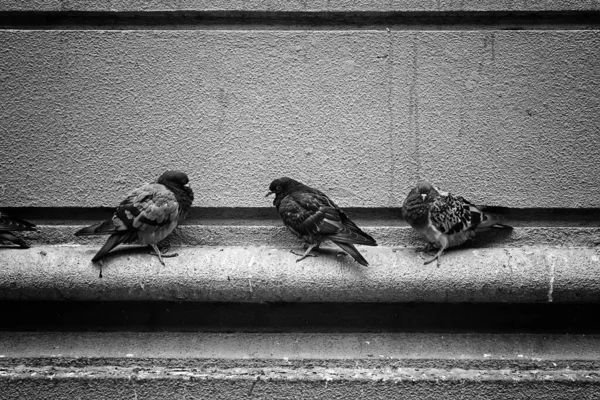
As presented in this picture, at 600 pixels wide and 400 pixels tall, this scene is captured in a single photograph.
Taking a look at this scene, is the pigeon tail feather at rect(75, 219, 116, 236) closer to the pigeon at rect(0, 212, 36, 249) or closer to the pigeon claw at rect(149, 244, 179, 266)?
the pigeon claw at rect(149, 244, 179, 266)

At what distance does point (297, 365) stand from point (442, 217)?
1571 mm

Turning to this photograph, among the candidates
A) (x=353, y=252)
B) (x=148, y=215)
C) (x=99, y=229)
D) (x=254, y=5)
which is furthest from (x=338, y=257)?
(x=254, y=5)

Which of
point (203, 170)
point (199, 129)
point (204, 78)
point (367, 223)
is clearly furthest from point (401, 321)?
Result: point (204, 78)

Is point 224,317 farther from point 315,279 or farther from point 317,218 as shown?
point 317,218

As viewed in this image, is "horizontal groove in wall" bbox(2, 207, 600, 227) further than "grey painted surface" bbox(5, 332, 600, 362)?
Yes

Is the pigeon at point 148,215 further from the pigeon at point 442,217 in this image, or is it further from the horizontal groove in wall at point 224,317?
the pigeon at point 442,217

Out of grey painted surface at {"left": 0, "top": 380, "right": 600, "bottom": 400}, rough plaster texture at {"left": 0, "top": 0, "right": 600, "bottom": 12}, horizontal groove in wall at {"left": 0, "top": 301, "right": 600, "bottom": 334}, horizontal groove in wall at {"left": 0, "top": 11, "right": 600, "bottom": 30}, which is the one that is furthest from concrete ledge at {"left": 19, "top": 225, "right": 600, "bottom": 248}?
rough plaster texture at {"left": 0, "top": 0, "right": 600, "bottom": 12}

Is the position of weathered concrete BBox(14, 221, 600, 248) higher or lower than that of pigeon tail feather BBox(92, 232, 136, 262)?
lower

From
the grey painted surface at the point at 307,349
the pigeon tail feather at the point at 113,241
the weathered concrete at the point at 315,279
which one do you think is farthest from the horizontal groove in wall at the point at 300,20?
the grey painted surface at the point at 307,349

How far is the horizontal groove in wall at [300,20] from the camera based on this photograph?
4.06 m

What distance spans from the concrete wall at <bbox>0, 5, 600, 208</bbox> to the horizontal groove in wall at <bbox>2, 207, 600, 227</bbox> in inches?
2.7

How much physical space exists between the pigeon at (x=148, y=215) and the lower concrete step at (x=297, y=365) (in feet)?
2.49

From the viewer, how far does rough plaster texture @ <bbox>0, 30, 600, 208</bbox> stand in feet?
13.2

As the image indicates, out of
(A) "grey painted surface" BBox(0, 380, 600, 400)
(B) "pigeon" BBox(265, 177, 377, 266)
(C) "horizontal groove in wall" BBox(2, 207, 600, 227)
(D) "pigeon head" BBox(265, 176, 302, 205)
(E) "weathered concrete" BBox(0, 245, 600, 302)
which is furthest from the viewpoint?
(C) "horizontal groove in wall" BBox(2, 207, 600, 227)
